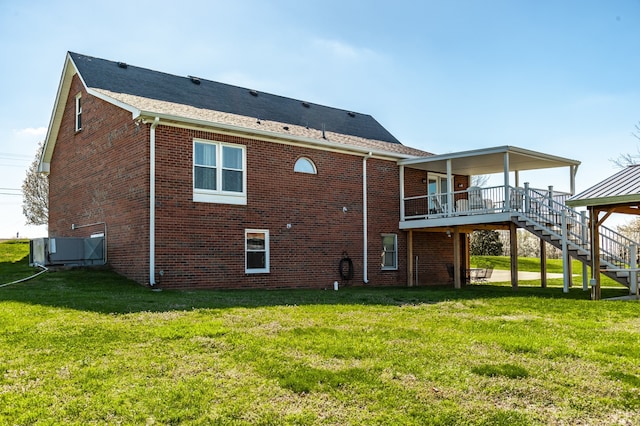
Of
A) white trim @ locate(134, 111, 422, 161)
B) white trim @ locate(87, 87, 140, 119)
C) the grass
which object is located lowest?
the grass

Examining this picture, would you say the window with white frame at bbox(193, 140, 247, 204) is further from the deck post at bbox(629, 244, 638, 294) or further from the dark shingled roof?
the deck post at bbox(629, 244, 638, 294)

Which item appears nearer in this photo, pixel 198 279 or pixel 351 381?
pixel 351 381

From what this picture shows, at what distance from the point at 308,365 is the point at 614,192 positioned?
974cm

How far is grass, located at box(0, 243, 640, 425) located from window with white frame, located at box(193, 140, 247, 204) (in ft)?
16.8

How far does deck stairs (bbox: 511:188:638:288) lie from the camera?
559 inches

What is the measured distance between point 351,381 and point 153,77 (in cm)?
1461

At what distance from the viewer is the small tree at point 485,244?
39.0 m

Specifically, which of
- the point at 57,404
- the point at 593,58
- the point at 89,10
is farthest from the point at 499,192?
the point at 57,404

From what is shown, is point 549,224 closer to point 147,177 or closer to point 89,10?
point 147,177

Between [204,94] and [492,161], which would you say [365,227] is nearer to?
[492,161]

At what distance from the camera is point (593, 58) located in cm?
1530

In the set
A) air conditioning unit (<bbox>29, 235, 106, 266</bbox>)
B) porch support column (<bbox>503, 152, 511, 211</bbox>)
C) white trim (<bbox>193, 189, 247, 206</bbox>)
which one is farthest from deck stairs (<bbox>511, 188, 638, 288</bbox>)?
air conditioning unit (<bbox>29, 235, 106, 266</bbox>)

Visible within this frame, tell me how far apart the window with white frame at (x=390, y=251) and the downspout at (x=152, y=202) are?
8.13 metres

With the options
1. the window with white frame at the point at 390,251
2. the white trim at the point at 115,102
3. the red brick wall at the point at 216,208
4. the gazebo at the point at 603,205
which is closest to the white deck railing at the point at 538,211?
the gazebo at the point at 603,205
